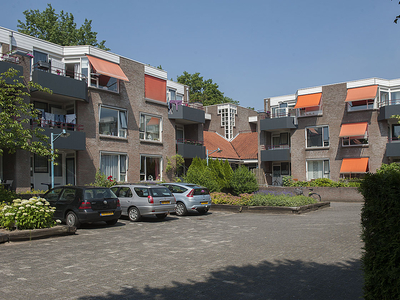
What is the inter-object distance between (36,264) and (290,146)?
31349 mm

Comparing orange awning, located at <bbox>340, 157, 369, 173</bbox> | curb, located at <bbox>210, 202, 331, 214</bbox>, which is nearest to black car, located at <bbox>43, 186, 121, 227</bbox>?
curb, located at <bbox>210, 202, 331, 214</bbox>

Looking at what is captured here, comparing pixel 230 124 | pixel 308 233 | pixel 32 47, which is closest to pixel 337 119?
pixel 230 124

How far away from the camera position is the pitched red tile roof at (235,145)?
127ft

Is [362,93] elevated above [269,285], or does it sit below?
above

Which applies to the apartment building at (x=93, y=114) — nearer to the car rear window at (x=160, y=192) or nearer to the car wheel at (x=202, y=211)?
the car rear window at (x=160, y=192)

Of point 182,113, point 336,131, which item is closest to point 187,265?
point 182,113

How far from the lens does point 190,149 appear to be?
31656mm

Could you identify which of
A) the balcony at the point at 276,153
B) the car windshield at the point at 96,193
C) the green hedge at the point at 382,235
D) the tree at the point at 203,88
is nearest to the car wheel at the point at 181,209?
the car windshield at the point at 96,193

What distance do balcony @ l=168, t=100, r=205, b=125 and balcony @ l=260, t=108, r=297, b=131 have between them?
8.08m

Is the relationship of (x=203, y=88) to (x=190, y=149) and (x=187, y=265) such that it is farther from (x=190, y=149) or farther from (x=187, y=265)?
(x=187, y=265)

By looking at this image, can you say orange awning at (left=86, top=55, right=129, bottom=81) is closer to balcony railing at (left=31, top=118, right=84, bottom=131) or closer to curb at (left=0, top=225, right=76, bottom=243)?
balcony railing at (left=31, top=118, right=84, bottom=131)

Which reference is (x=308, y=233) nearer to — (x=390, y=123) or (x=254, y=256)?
(x=254, y=256)

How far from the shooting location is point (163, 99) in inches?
1187

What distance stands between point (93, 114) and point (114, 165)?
3964mm
